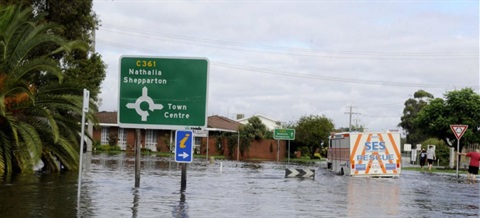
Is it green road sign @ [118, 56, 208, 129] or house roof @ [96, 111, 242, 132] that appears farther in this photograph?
house roof @ [96, 111, 242, 132]

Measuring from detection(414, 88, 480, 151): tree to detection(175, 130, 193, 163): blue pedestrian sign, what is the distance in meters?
35.0

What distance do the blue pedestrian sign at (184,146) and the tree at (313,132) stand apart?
51889 mm

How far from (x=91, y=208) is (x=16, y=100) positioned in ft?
35.8

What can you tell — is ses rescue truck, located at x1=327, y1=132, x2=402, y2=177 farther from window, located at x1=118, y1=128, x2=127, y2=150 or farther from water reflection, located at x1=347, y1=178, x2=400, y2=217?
window, located at x1=118, y1=128, x2=127, y2=150

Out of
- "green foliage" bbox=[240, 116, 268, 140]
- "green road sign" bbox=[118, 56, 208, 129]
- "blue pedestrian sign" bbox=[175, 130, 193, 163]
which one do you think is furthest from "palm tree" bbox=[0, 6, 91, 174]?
"green foliage" bbox=[240, 116, 268, 140]

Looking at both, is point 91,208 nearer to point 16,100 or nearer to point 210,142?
point 16,100

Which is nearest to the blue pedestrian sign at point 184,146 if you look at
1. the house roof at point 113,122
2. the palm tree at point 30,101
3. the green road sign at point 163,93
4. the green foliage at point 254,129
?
the green road sign at point 163,93

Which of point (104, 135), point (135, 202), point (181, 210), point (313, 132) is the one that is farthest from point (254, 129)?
point (181, 210)

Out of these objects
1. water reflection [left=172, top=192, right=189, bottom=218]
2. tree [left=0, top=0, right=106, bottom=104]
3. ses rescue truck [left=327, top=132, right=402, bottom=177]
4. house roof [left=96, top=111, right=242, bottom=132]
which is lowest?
water reflection [left=172, top=192, right=189, bottom=218]

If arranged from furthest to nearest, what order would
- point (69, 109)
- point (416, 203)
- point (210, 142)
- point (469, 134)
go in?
1. point (210, 142)
2. point (469, 134)
3. point (69, 109)
4. point (416, 203)

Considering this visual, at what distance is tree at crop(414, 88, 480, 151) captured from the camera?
49.1 meters

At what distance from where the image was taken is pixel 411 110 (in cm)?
10525

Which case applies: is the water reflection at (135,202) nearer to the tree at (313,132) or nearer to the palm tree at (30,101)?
the palm tree at (30,101)

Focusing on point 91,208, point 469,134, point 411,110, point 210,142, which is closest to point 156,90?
point 91,208
